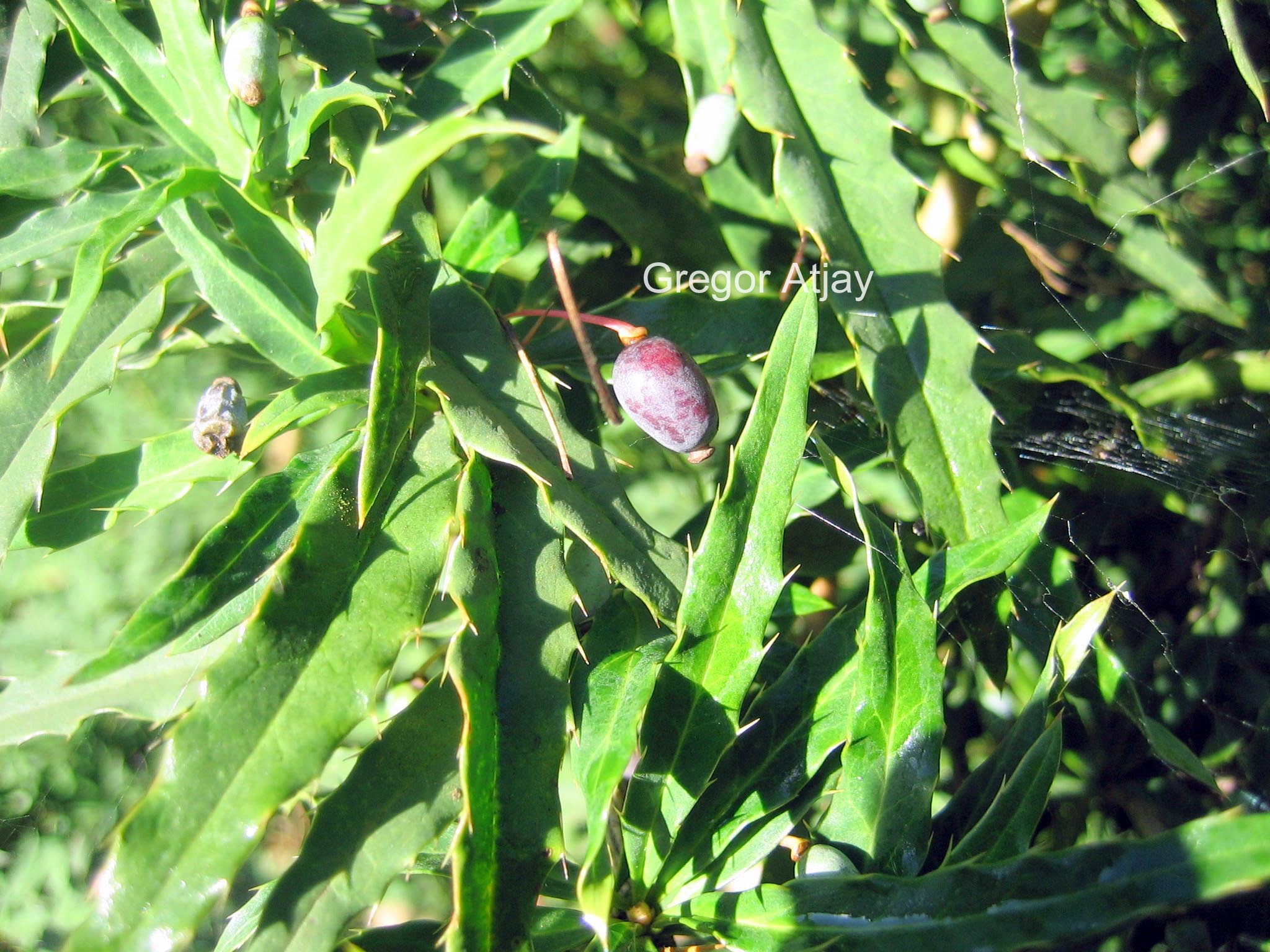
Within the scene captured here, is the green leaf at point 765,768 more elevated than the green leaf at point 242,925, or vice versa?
the green leaf at point 765,768

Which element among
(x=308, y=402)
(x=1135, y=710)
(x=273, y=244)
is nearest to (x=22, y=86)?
(x=273, y=244)

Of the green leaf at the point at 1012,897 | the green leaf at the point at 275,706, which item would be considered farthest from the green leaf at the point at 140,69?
the green leaf at the point at 1012,897

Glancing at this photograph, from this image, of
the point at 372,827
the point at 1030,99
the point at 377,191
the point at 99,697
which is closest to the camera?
the point at 377,191

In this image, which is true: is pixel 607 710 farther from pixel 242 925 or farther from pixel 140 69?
pixel 140 69

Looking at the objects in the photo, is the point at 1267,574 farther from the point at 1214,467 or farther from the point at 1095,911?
the point at 1095,911

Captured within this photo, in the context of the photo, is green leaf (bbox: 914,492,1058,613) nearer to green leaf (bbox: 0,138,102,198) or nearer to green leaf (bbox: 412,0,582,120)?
green leaf (bbox: 412,0,582,120)

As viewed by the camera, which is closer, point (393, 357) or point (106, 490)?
point (393, 357)

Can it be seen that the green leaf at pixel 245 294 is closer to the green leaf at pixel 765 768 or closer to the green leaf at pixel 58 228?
the green leaf at pixel 58 228
